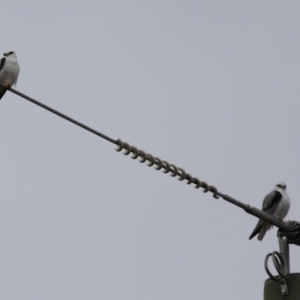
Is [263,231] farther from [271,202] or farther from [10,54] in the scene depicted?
[10,54]

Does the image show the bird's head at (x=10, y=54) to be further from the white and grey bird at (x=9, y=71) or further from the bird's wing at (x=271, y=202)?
the bird's wing at (x=271, y=202)

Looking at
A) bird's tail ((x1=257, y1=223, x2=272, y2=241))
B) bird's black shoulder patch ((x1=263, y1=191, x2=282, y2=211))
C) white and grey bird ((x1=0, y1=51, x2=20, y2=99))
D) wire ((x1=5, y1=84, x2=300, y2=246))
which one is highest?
bird's black shoulder patch ((x1=263, y1=191, x2=282, y2=211))

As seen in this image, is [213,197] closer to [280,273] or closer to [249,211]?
[249,211]

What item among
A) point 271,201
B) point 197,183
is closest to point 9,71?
point 271,201

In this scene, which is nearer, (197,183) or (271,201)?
(197,183)

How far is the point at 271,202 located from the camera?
40.2 feet

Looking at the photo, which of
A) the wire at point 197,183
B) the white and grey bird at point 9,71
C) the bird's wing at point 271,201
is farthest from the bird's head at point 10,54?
the wire at point 197,183

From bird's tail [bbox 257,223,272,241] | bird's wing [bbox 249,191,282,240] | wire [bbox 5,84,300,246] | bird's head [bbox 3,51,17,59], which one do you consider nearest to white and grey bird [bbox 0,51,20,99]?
bird's head [bbox 3,51,17,59]

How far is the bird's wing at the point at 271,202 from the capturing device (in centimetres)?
1214

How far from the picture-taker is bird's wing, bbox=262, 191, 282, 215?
12141mm

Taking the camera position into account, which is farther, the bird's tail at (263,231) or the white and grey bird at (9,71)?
the white and grey bird at (9,71)

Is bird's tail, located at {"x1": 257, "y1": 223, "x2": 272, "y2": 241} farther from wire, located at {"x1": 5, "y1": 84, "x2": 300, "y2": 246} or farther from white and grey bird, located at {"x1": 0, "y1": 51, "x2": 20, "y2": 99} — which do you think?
white and grey bird, located at {"x1": 0, "y1": 51, "x2": 20, "y2": 99}

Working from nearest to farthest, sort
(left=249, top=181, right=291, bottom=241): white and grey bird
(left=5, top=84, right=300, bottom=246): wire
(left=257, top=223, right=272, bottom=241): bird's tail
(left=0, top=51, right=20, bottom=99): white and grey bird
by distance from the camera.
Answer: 1. (left=5, top=84, right=300, bottom=246): wire
2. (left=257, top=223, right=272, bottom=241): bird's tail
3. (left=249, top=181, right=291, bottom=241): white and grey bird
4. (left=0, top=51, right=20, bottom=99): white and grey bird

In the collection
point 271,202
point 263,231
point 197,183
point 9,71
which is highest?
point 271,202
